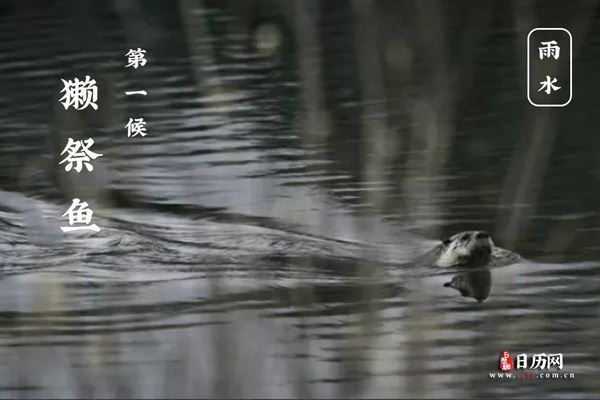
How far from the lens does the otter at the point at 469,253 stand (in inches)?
215

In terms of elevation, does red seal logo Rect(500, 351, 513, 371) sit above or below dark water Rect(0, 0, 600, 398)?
below

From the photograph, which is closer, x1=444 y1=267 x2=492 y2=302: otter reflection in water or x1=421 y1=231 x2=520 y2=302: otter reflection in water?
x1=444 y1=267 x2=492 y2=302: otter reflection in water

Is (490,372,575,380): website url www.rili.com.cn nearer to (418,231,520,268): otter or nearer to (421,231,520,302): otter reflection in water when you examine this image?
(421,231,520,302): otter reflection in water

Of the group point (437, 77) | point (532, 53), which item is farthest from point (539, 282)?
point (437, 77)

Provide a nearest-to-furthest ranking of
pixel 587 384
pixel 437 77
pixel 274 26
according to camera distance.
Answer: pixel 587 384 < pixel 437 77 < pixel 274 26

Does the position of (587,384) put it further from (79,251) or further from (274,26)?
(274,26)

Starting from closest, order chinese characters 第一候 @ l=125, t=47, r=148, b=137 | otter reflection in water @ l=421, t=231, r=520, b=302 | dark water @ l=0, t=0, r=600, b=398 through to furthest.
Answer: dark water @ l=0, t=0, r=600, b=398
chinese characters 第一候 @ l=125, t=47, r=148, b=137
otter reflection in water @ l=421, t=231, r=520, b=302

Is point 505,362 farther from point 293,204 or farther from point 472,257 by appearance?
point 293,204

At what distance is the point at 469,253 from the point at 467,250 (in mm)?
15

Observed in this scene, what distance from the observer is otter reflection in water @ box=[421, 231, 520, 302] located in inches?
214

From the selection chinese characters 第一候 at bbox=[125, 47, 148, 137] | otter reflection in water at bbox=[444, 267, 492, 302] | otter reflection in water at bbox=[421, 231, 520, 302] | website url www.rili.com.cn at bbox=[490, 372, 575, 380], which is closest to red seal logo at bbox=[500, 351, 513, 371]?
website url www.rili.com.cn at bbox=[490, 372, 575, 380]

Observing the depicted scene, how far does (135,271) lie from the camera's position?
220 inches

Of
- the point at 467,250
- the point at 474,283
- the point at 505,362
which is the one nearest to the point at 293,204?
the point at 467,250

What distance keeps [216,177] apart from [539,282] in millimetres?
1612
